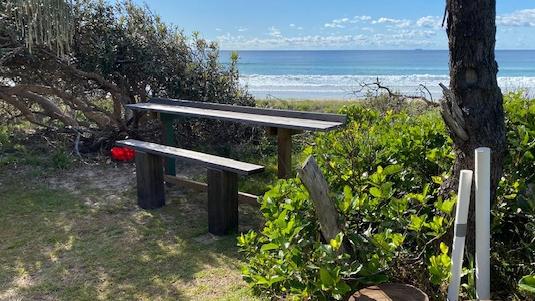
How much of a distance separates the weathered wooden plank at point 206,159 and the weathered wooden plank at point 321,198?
1361 millimetres

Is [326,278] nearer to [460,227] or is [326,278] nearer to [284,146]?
[460,227]

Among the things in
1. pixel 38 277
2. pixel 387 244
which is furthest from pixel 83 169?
pixel 387 244

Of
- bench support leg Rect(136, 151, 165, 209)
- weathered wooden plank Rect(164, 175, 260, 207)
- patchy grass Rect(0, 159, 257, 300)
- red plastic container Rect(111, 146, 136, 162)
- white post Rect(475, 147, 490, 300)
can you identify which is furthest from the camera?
red plastic container Rect(111, 146, 136, 162)

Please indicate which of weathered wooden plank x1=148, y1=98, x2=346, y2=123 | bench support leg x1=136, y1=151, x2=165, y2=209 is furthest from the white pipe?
bench support leg x1=136, y1=151, x2=165, y2=209

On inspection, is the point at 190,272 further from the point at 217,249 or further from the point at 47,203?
the point at 47,203

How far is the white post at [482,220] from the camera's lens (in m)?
2.00

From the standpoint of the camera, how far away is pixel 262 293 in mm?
2898

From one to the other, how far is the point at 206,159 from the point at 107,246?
1070 mm

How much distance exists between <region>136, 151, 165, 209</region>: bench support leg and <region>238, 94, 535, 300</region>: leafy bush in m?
2.13

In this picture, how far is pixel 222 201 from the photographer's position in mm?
4016

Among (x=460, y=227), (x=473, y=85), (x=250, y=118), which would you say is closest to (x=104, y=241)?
(x=250, y=118)

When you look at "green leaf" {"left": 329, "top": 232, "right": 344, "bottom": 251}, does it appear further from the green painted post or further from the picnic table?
the green painted post

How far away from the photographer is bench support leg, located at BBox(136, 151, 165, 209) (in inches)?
187

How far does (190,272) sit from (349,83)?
27712 mm
